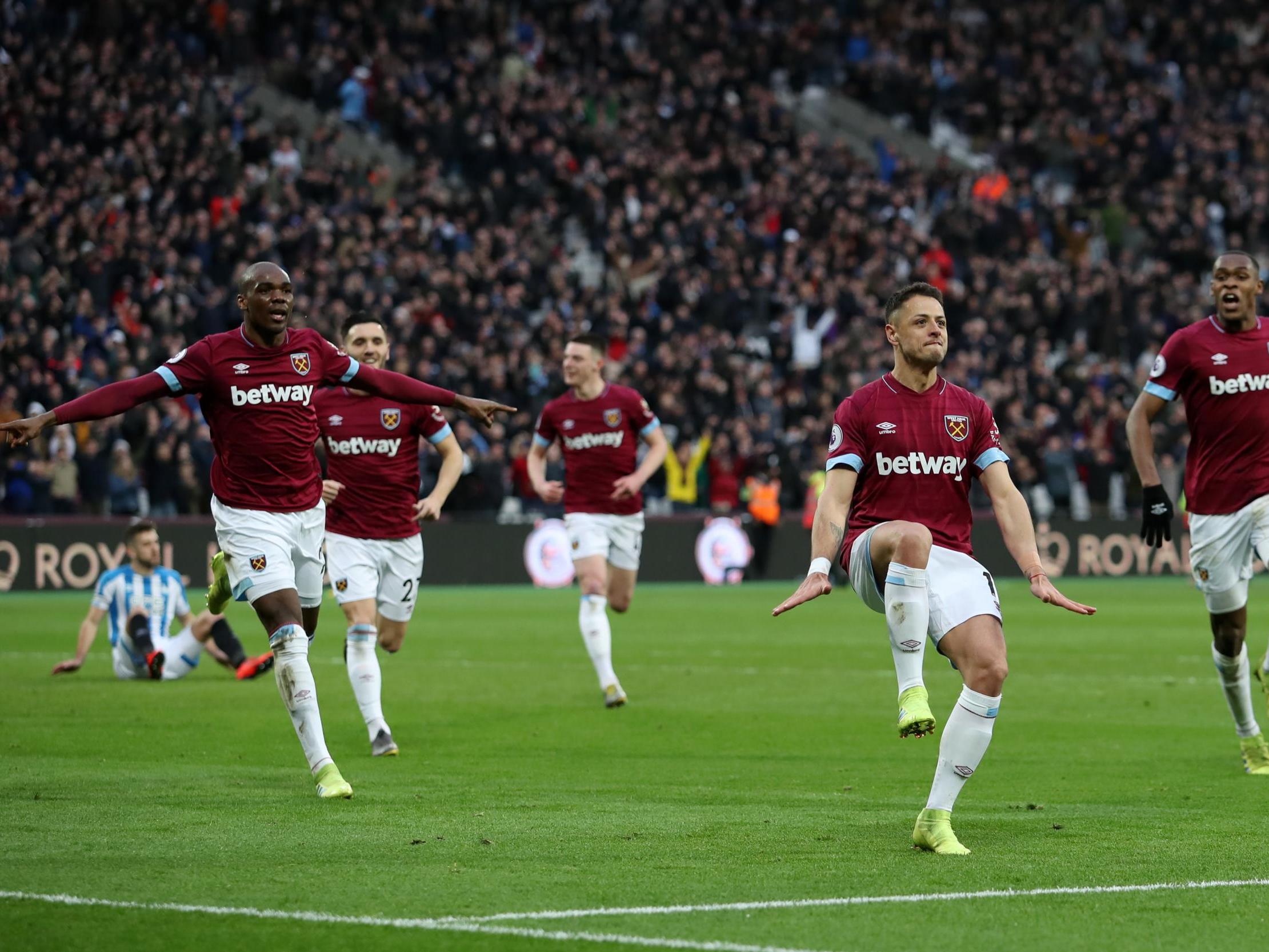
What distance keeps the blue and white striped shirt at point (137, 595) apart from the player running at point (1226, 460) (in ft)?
30.4

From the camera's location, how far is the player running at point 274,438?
10.1m

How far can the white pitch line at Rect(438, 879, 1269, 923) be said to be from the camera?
664 cm

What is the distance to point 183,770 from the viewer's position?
35.9 feet

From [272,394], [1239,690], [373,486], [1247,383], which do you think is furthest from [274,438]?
[1239,690]

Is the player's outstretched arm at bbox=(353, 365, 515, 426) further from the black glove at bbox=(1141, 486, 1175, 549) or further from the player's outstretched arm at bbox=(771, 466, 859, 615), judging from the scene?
the black glove at bbox=(1141, 486, 1175, 549)

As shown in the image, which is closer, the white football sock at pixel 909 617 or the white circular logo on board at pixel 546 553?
the white football sock at pixel 909 617

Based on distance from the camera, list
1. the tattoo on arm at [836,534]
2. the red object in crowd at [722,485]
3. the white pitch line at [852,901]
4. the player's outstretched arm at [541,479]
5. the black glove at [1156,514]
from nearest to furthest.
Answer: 1. the white pitch line at [852,901]
2. the tattoo on arm at [836,534]
3. the black glove at [1156,514]
4. the player's outstretched arm at [541,479]
5. the red object in crowd at [722,485]

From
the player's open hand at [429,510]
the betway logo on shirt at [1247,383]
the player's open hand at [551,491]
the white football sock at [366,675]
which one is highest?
the betway logo on shirt at [1247,383]

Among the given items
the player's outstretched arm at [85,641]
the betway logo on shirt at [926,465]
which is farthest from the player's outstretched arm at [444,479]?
the player's outstretched arm at [85,641]

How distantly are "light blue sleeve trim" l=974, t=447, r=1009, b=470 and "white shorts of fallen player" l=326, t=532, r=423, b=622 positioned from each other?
5.12 m

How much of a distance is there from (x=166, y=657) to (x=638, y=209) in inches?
951

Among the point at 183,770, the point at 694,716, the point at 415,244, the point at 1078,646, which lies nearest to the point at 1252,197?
the point at 415,244

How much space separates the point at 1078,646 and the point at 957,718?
13989mm

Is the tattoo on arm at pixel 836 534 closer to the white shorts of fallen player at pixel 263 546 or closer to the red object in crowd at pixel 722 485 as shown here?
the white shorts of fallen player at pixel 263 546
